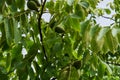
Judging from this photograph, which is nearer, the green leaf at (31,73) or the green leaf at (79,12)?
the green leaf at (79,12)

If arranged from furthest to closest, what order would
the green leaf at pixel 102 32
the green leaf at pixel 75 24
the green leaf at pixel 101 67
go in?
1. the green leaf at pixel 101 67
2. the green leaf at pixel 75 24
3. the green leaf at pixel 102 32

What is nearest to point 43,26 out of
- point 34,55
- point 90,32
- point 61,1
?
point 61,1

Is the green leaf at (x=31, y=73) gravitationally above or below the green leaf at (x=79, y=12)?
below

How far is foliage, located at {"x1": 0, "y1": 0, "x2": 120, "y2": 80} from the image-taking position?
190cm

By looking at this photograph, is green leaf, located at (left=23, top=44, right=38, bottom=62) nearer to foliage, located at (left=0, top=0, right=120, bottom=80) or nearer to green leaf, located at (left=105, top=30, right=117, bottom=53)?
foliage, located at (left=0, top=0, right=120, bottom=80)

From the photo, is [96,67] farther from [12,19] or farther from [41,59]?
[12,19]

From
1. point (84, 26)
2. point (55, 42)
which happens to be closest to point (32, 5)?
point (55, 42)

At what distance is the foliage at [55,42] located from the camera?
6.24 ft

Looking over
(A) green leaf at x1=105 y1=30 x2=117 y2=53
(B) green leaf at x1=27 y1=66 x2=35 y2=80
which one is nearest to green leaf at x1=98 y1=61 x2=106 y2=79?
(A) green leaf at x1=105 y1=30 x2=117 y2=53

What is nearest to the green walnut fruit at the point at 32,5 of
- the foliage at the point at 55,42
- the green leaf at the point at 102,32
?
the foliage at the point at 55,42

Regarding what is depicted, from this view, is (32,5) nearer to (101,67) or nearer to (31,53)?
(31,53)

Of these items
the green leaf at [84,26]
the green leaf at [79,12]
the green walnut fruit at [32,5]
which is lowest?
the green leaf at [84,26]

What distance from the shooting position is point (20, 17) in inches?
84.5

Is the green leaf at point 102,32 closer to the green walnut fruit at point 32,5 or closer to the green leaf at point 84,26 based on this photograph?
the green leaf at point 84,26
